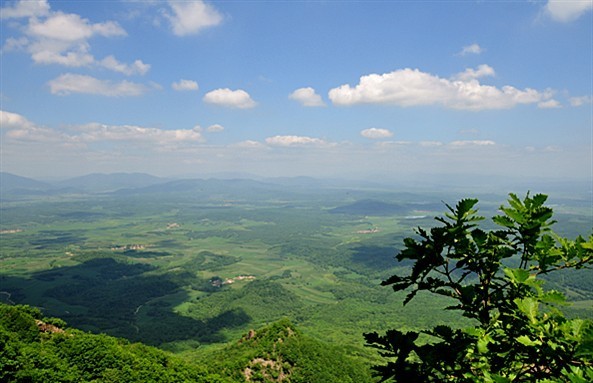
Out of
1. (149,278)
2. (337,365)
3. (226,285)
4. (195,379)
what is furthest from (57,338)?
(149,278)

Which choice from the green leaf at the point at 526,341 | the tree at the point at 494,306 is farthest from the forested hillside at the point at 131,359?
the green leaf at the point at 526,341

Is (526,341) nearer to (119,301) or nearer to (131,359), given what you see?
(131,359)

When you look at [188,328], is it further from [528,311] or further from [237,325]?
[528,311]

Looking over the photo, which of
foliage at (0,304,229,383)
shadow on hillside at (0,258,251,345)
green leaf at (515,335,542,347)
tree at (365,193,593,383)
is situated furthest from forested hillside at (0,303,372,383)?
shadow on hillside at (0,258,251,345)

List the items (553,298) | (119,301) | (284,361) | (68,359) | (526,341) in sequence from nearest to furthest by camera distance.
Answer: (526,341)
(553,298)
(68,359)
(284,361)
(119,301)

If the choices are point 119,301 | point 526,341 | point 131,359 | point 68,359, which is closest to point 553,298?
point 526,341

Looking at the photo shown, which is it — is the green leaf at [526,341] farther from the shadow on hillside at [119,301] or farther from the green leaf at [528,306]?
the shadow on hillside at [119,301]
